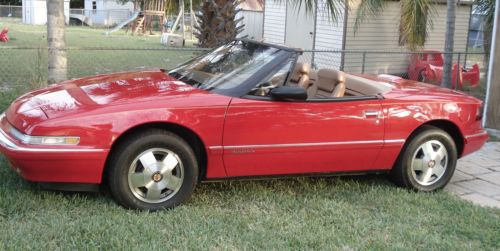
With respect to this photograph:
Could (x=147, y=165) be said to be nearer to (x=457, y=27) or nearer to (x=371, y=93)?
(x=371, y=93)

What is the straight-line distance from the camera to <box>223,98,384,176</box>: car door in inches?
180

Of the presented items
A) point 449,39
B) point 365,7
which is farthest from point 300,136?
point 449,39

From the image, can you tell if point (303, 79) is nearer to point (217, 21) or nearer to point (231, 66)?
point (231, 66)

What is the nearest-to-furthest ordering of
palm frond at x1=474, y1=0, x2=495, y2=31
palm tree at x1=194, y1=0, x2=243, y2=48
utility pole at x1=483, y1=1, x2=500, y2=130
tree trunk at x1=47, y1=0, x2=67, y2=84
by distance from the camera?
tree trunk at x1=47, y1=0, x2=67, y2=84 < utility pole at x1=483, y1=1, x2=500, y2=130 < palm tree at x1=194, y1=0, x2=243, y2=48 < palm frond at x1=474, y1=0, x2=495, y2=31

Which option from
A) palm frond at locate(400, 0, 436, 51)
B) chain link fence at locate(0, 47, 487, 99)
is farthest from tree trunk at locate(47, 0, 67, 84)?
palm frond at locate(400, 0, 436, 51)

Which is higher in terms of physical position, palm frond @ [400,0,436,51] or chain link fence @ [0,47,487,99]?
palm frond @ [400,0,436,51]

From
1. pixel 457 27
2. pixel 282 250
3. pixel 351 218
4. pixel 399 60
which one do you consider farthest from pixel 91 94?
pixel 457 27

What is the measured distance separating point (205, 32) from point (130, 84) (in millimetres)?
6404

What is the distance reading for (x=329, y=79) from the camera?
5359mm

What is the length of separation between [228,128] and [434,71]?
34.3 feet

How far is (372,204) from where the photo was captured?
491 cm

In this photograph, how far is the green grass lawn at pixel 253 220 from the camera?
152 inches

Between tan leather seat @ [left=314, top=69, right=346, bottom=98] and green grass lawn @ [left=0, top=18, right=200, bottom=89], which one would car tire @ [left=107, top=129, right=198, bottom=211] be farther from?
green grass lawn @ [left=0, top=18, right=200, bottom=89]

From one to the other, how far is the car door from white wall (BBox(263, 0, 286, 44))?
14.0 metres
